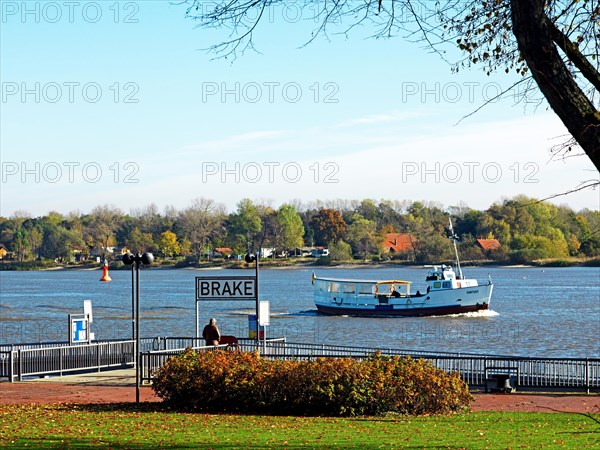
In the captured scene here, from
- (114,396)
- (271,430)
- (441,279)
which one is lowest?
(114,396)

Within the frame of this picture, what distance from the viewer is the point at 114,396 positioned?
23938 mm

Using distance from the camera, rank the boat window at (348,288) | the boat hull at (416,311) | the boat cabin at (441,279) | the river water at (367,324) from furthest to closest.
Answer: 1. the boat window at (348,288)
2. the boat cabin at (441,279)
3. the boat hull at (416,311)
4. the river water at (367,324)

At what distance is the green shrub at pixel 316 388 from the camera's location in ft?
66.2

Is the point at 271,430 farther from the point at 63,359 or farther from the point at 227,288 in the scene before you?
the point at 227,288

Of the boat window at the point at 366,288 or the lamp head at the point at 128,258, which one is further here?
the boat window at the point at 366,288

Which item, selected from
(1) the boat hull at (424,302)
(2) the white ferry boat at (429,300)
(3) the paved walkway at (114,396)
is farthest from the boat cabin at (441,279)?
(3) the paved walkway at (114,396)

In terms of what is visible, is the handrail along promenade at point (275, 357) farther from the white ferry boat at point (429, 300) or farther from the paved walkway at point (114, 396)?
the white ferry boat at point (429, 300)

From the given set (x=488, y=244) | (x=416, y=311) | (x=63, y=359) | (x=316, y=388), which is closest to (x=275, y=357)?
(x=63, y=359)

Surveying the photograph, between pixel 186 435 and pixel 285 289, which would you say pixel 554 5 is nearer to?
pixel 186 435

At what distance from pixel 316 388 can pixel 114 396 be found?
6.21 meters

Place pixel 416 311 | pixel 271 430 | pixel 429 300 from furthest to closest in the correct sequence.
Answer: pixel 416 311
pixel 429 300
pixel 271 430

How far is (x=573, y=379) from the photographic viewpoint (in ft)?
87.3

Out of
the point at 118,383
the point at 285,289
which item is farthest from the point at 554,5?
the point at 285,289

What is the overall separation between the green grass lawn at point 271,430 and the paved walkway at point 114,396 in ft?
6.47
